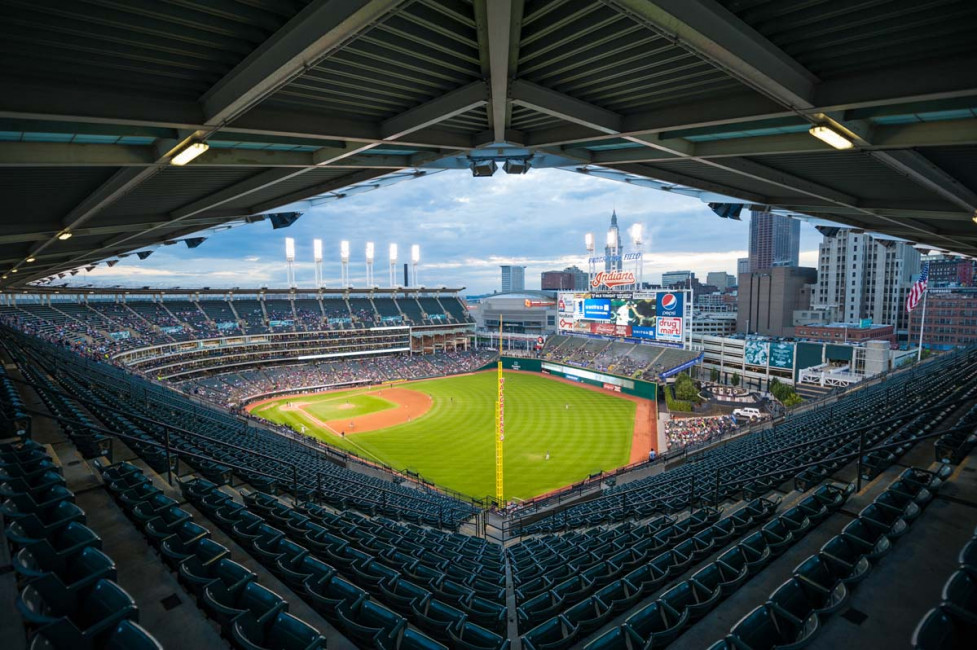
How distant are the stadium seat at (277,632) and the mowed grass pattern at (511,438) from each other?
20.3 meters

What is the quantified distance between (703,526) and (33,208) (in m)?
17.0

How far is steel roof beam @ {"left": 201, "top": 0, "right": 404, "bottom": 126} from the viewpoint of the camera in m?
4.13

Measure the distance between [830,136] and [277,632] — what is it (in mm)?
9061

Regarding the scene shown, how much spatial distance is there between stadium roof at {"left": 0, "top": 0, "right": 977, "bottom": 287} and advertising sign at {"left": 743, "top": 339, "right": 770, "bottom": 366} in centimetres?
4425

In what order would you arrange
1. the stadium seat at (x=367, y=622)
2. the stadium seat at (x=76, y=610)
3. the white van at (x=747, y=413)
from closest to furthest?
1. the stadium seat at (x=76, y=610)
2. the stadium seat at (x=367, y=622)
3. the white van at (x=747, y=413)

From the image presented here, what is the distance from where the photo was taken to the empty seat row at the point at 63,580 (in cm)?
259

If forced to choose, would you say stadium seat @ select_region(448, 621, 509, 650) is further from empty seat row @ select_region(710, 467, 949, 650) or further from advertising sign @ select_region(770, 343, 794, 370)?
advertising sign @ select_region(770, 343, 794, 370)

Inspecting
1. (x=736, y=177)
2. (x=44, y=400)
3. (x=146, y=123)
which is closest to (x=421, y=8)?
(x=146, y=123)

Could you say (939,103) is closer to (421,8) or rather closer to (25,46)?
(421,8)

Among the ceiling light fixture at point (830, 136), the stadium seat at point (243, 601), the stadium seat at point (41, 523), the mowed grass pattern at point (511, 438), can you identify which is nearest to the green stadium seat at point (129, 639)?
the stadium seat at point (243, 601)

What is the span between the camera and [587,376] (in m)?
52.0

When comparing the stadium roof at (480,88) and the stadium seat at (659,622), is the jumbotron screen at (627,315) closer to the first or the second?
the stadium roof at (480,88)

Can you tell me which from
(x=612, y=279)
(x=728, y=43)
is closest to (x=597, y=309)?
(x=612, y=279)

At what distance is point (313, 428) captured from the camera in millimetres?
36656
